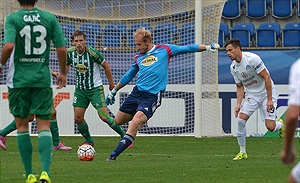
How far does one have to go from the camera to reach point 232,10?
76.7ft

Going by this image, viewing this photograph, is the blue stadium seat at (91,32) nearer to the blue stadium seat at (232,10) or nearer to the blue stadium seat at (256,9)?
the blue stadium seat at (232,10)

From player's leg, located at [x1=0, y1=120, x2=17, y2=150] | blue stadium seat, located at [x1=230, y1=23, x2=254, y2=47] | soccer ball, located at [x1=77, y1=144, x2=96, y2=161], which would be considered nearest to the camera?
soccer ball, located at [x1=77, y1=144, x2=96, y2=161]

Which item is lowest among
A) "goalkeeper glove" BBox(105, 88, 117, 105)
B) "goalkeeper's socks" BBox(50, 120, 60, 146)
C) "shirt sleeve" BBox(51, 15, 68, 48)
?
"goalkeeper's socks" BBox(50, 120, 60, 146)

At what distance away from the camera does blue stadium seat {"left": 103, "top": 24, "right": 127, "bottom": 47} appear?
2003 centimetres

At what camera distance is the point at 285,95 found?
19656 mm

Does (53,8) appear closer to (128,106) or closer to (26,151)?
(128,106)

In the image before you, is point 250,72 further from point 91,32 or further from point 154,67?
point 91,32

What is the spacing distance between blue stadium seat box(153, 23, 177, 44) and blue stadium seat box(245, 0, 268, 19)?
441 cm

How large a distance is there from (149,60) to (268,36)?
431 inches

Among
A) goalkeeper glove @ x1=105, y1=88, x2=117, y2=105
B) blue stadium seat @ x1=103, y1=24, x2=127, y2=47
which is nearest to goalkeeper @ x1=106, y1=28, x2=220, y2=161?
goalkeeper glove @ x1=105, y1=88, x2=117, y2=105

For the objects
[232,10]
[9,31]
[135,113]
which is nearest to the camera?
[9,31]

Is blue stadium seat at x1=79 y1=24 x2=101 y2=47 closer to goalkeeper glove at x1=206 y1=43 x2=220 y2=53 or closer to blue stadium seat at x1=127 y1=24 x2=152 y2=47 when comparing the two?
blue stadium seat at x1=127 y1=24 x2=152 y2=47

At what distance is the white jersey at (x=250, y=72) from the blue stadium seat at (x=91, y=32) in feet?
23.4

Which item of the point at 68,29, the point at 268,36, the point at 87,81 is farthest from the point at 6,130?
the point at 268,36
